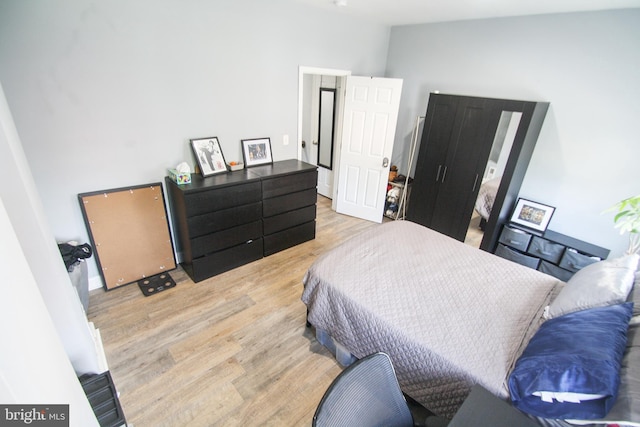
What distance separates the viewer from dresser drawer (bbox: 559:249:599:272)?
8.75ft

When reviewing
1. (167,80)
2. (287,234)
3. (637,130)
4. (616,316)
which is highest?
(167,80)

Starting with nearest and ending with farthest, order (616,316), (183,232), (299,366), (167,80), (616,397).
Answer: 1. (616,397)
2. (616,316)
3. (299,366)
4. (167,80)
5. (183,232)

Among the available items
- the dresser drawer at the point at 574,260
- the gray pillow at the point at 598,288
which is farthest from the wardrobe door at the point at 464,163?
the gray pillow at the point at 598,288

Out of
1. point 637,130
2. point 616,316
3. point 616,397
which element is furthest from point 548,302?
point 637,130

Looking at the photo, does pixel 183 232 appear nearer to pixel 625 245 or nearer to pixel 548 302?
pixel 548 302

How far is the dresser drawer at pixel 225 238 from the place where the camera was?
2.63 metres

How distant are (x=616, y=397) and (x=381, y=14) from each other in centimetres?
367

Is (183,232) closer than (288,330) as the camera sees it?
No

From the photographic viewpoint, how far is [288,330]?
7.35 ft

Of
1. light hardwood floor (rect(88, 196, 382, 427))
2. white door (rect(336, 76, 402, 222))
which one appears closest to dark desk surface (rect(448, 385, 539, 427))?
light hardwood floor (rect(88, 196, 382, 427))

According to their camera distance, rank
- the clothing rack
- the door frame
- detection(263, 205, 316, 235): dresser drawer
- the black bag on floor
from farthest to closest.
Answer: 1. the clothing rack
2. the door frame
3. detection(263, 205, 316, 235): dresser drawer
4. the black bag on floor

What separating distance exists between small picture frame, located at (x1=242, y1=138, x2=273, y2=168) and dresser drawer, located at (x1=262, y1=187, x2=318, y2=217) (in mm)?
483

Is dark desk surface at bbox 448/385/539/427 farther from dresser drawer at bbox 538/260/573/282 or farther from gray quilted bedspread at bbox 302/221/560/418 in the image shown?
dresser drawer at bbox 538/260/573/282

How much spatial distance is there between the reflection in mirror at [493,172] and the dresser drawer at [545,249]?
0.48 meters
